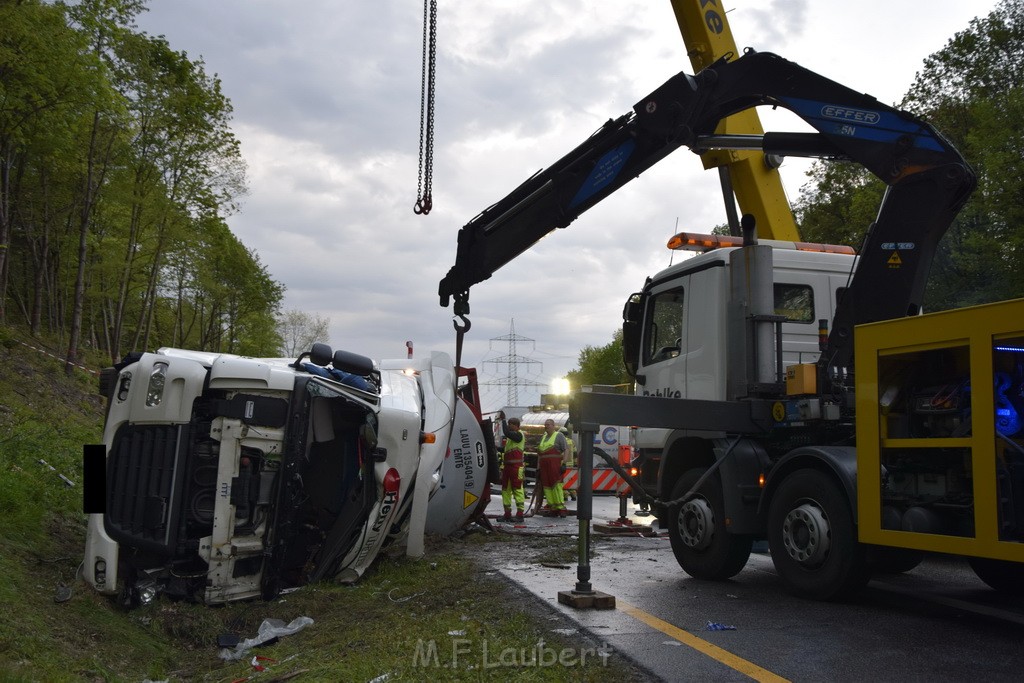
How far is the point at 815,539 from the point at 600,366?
86.8 m

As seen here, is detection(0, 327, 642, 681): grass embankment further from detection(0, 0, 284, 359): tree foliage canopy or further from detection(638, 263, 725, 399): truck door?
detection(0, 0, 284, 359): tree foliage canopy

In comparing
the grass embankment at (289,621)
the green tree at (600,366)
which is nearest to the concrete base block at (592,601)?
the grass embankment at (289,621)

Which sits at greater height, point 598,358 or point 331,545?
point 598,358

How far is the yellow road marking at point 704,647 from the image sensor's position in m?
4.47

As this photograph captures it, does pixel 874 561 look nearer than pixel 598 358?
Yes

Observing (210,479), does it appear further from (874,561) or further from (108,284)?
(108,284)

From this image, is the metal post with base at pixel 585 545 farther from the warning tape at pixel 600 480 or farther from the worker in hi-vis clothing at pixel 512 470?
the warning tape at pixel 600 480

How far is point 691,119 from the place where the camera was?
7.71 meters

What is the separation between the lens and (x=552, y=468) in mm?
14664

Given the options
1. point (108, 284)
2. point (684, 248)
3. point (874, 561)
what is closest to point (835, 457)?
point (874, 561)

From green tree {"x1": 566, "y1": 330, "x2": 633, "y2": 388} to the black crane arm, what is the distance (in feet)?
227

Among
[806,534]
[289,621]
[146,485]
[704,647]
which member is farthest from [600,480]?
[704,647]

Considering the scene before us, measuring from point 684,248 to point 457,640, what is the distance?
4745 millimetres

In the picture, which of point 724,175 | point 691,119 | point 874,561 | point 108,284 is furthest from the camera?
point 108,284
